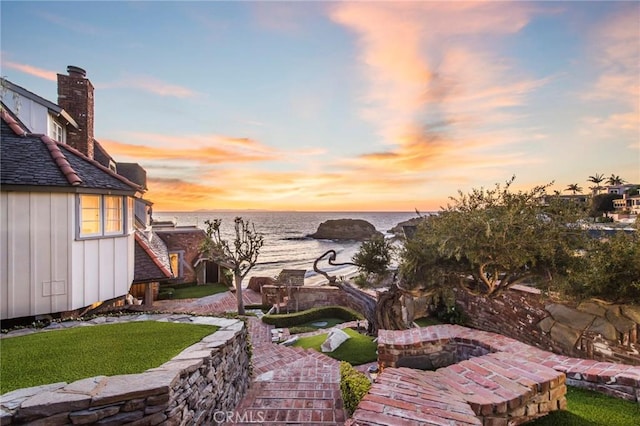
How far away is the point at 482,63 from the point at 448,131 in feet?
13.7

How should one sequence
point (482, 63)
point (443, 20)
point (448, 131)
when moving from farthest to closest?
point (448, 131), point (482, 63), point (443, 20)

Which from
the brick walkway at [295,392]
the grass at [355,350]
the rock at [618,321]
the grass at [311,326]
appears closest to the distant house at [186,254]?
the grass at [311,326]

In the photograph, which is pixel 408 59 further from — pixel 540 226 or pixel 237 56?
pixel 540 226

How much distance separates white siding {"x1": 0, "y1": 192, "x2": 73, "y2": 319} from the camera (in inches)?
240

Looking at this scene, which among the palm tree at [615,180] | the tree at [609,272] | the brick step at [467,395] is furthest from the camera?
the palm tree at [615,180]

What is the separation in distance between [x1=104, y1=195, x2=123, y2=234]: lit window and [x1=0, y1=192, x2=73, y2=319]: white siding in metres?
0.95

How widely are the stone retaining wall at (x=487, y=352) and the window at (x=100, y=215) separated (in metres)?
7.23

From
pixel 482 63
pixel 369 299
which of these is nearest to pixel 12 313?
pixel 369 299

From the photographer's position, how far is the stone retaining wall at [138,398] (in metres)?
2.54

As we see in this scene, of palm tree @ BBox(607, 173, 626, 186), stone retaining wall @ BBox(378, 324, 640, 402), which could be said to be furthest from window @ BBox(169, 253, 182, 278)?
→ palm tree @ BBox(607, 173, 626, 186)

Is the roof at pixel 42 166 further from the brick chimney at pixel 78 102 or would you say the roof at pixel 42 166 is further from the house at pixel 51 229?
the brick chimney at pixel 78 102

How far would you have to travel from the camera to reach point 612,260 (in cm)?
608

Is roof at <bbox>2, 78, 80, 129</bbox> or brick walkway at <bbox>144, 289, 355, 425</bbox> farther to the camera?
roof at <bbox>2, 78, 80, 129</bbox>

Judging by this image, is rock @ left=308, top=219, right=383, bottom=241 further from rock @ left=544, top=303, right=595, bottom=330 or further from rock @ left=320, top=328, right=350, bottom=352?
rock @ left=544, top=303, right=595, bottom=330
